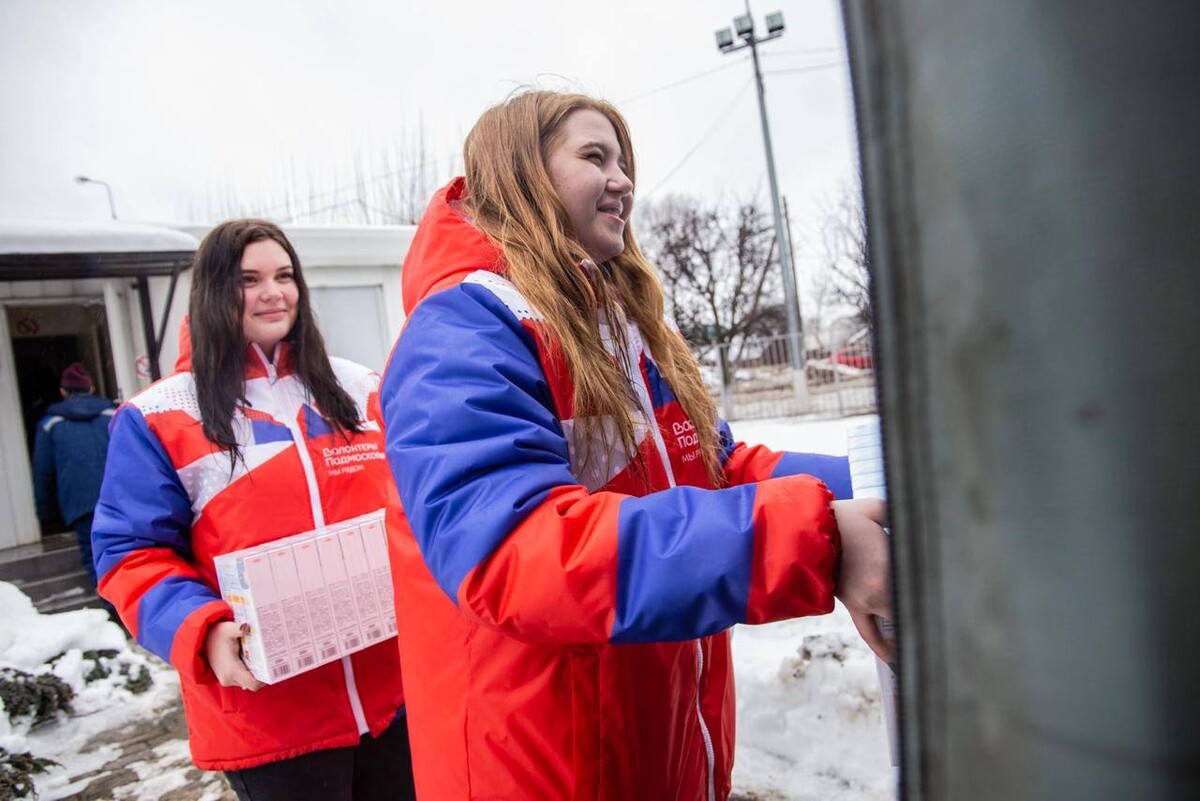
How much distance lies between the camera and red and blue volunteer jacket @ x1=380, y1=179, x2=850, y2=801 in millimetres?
855

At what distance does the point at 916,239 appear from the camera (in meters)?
0.39

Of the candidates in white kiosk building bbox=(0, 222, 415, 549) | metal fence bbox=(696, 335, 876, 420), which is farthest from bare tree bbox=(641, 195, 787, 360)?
white kiosk building bbox=(0, 222, 415, 549)

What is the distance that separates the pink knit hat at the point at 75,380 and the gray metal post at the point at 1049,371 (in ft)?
29.1

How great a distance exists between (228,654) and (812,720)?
261 centimetres

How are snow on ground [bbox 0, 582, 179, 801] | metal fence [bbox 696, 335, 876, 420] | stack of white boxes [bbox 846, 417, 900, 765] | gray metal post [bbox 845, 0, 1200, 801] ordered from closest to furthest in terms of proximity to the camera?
gray metal post [bbox 845, 0, 1200, 801], stack of white boxes [bbox 846, 417, 900, 765], snow on ground [bbox 0, 582, 179, 801], metal fence [bbox 696, 335, 876, 420]

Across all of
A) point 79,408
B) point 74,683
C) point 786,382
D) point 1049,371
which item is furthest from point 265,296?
point 786,382

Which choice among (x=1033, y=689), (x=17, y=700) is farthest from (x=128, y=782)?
(x=1033, y=689)

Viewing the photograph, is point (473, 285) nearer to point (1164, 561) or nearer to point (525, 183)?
point (525, 183)

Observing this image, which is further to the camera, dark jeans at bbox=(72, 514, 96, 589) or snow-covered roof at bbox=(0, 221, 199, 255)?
snow-covered roof at bbox=(0, 221, 199, 255)

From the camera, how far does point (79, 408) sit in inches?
289

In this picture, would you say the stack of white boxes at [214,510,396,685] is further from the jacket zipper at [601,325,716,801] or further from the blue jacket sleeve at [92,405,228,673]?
the jacket zipper at [601,325,716,801]

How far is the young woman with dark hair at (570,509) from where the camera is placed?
33.9 inches

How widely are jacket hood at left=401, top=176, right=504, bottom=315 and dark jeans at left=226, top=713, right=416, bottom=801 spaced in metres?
1.38

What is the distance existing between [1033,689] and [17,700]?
583 cm
